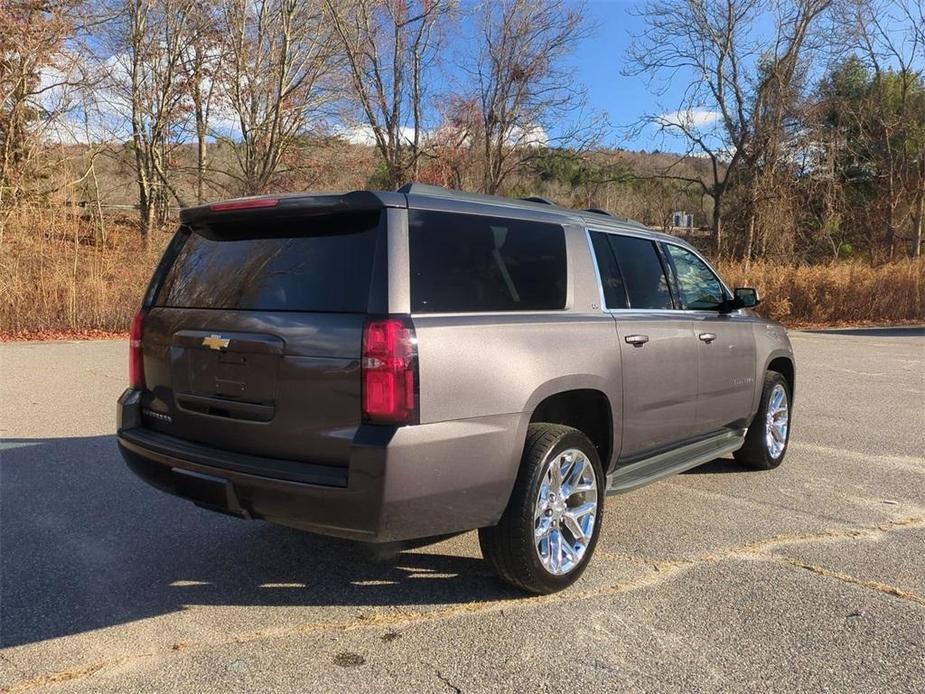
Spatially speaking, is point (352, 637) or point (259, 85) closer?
point (352, 637)

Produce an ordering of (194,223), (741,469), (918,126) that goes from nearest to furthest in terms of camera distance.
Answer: (194,223) → (741,469) → (918,126)

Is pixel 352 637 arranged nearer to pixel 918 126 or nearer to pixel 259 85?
pixel 259 85

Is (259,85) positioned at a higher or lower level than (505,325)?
higher

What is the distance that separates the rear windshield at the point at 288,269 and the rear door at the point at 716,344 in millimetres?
2640

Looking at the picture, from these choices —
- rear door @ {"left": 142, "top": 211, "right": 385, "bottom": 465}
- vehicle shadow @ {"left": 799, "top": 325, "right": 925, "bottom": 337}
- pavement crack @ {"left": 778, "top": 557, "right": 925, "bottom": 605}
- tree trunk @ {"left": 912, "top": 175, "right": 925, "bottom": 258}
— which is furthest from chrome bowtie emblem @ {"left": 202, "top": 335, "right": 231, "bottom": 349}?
tree trunk @ {"left": 912, "top": 175, "right": 925, "bottom": 258}

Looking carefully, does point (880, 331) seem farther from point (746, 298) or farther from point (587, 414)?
point (587, 414)

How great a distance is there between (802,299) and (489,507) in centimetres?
2285

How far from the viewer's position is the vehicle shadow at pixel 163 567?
11.6ft

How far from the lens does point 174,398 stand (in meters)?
3.69

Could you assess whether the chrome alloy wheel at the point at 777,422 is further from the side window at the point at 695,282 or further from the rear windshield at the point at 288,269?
the rear windshield at the point at 288,269

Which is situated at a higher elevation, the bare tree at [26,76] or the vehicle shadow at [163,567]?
the bare tree at [26,76]

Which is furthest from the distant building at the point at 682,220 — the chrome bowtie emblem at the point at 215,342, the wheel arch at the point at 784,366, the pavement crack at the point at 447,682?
the pavement crack at the point at 447,682

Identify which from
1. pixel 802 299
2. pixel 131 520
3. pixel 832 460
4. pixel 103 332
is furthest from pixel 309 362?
pixel 802 299

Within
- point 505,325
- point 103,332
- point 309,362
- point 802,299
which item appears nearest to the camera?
point 309,362
